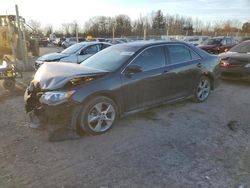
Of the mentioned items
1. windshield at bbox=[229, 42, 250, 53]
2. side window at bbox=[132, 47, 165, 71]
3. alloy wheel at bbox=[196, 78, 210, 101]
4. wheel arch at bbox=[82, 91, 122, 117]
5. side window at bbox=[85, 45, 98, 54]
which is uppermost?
side window at bbox=[132, 47, 165, 71]

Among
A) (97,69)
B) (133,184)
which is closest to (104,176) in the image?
(133,184)

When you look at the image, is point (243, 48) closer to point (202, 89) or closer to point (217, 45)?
point (202, 89)

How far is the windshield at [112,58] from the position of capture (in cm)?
509

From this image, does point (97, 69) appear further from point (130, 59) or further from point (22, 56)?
point (22, 56)

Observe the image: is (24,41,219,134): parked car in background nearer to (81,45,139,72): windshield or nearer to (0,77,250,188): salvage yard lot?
(81,45,139,72): windshield

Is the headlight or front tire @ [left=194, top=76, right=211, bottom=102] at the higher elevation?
the headlight

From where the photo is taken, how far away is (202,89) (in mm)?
6750

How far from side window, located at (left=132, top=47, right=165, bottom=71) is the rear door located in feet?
0.59

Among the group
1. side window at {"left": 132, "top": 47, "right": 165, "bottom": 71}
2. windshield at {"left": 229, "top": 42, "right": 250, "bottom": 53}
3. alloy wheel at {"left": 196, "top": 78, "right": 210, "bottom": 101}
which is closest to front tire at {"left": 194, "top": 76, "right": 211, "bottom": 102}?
alloy wheel at {"left": 196, "top": 78, "right": 210, "bottom": 101}

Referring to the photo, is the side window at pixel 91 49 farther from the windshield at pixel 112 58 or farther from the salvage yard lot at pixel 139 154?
the salvage yard lot at pixel 139 154

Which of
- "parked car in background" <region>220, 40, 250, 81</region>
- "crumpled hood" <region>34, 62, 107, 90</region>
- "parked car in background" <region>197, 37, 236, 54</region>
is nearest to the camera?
"crumpled hood" <region>34, 62, 107, 90</region>

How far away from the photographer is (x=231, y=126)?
5.18 meters

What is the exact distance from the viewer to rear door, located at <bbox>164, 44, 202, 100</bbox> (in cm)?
574

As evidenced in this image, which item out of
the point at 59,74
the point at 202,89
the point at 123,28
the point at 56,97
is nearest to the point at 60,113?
the point at 56,97
